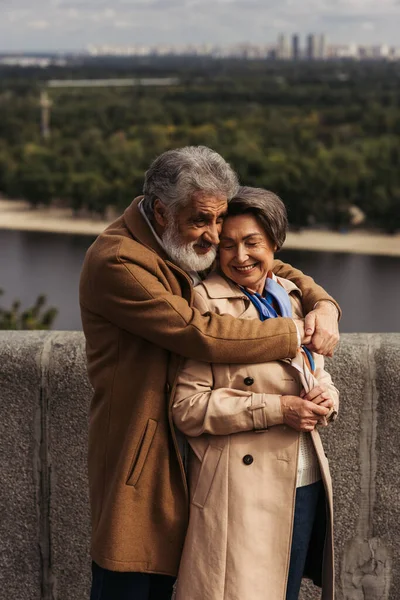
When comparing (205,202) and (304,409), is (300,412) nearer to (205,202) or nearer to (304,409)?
(304,409)

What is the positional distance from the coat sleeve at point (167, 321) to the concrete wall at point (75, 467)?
23.4 inches

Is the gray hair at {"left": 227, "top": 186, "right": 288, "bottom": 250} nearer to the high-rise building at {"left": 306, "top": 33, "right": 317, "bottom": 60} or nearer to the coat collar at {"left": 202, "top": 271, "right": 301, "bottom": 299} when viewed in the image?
the coat collar at {"left": 202, "top": 271, "right": 301, "bottom": 299}

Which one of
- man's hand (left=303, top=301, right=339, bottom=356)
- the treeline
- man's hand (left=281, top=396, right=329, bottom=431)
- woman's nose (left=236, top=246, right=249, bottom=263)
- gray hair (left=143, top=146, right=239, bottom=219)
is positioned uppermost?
gray hair (left=143, top=146, right=239, bottom=219)

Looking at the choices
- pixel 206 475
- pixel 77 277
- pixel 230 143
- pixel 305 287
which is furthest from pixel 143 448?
pixel 230 143

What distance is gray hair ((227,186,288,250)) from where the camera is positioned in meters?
2.14

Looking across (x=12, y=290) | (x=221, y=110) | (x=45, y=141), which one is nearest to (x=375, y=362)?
(x=12, y=290)

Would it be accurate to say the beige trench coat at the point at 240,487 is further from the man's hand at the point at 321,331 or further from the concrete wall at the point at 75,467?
the concrete wall at the point at 75,467

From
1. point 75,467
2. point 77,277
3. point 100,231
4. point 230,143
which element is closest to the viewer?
point 75,467

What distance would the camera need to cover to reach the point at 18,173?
6094 cm

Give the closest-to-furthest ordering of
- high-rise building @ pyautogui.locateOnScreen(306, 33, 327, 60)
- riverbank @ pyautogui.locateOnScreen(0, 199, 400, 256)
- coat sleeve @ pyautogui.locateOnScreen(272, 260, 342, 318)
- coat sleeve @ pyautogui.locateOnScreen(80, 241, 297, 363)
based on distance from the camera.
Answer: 1. coat sleeve @ pyautogui.locateOnScreen(80, 241, 297, 363)
2. coat sleeve @ pyautogui.locateOnScreen(272, 260, 342, 318)
3. riverbank @ pyautogui.locateOnScreen(0, 199, 400, 256)
4. high-rise building @ pyautogui.locateOnScreen(306, 33, 327, 60)

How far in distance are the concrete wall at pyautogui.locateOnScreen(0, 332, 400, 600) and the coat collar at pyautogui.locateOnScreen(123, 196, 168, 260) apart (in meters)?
0.63

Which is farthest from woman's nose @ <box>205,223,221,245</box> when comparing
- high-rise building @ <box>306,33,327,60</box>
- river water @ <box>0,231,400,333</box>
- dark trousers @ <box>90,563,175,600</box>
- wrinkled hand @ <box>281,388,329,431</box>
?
high-rise building @ <box>306,33,327,60</box>

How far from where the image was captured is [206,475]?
209 cm

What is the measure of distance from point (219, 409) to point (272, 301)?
0.32 metres
